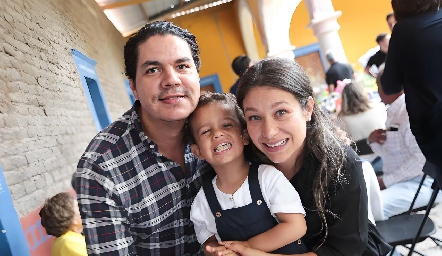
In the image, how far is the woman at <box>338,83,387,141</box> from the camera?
12.9 feet

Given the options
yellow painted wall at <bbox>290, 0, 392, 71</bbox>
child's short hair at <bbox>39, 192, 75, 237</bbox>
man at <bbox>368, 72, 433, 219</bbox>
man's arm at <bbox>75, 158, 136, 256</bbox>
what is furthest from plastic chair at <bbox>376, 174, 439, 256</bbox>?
yellow painted wall at <bbox>290, 0, 392, 71</bbox>

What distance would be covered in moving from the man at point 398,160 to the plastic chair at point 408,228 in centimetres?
19

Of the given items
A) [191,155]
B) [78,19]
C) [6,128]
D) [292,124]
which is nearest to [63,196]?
[6,128]

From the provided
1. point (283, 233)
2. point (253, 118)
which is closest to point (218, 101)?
point (253, 118)

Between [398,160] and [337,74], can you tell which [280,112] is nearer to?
[398,160]

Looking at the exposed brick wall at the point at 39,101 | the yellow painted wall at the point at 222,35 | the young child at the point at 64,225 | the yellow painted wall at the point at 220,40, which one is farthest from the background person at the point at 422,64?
the yellow painted wall at the point at 220,40

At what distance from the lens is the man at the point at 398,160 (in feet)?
8.43

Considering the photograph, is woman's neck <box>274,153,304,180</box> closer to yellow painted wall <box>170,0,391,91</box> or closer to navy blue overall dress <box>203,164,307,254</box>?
navy blue overall dress <box>203,164,307,254</box>

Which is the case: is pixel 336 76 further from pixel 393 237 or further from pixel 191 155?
pixel 191 155

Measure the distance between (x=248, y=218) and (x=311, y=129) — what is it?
41 centimetres

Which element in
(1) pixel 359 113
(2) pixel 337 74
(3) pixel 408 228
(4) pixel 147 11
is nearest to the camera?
(3) pixel 408 228

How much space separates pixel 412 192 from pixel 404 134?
402 mm

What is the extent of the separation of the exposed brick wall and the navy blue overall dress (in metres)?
1.55

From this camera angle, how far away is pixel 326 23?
6.62 m
